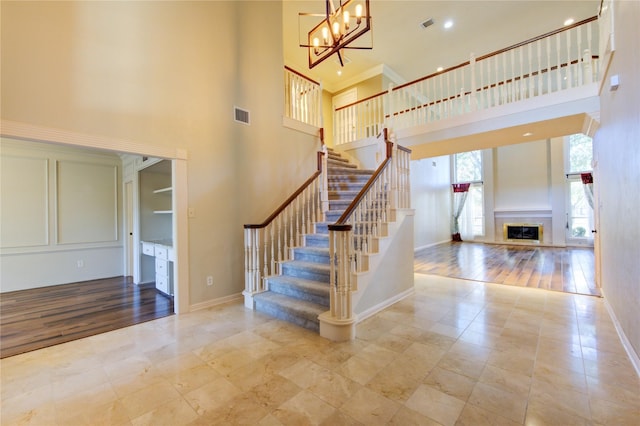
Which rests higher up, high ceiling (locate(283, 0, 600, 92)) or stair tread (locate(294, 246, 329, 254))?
high ceiling (locate(283, 0, 600, 92))

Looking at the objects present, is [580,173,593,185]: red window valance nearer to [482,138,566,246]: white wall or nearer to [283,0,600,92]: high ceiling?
[482,138,566,246]: white wall

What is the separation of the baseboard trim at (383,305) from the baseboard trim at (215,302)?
192 cm

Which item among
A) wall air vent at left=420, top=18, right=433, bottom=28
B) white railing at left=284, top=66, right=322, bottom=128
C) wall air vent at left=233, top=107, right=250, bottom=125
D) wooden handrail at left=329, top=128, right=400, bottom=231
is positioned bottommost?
wooden handrail at left=329, top=128, right=400, bottom=231

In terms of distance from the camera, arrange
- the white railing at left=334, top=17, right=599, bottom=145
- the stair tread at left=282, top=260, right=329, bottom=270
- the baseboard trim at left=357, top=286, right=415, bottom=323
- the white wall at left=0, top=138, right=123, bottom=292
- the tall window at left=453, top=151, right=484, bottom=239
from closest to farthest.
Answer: the baseboard trim at left=357, top=286, right=415, bottom=323
the stair tread at left=282, top=260, right=329, bottom=270
the white wall at left=0, top=138, right=123, bottom=292
the white railing at left=334, top=17, right=599, bottom=145
the tall window at left=453, top=151, right=484, bottom=239

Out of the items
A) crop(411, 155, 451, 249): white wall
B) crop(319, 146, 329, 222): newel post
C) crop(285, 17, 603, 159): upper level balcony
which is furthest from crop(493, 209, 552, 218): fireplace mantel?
crop(319, 146, 329, 222): newel post

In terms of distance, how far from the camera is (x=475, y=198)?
34.4 feet

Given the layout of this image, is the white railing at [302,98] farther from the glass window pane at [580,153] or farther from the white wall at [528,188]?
the glass window pane at [580,153]

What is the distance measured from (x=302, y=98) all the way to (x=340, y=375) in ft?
16.3

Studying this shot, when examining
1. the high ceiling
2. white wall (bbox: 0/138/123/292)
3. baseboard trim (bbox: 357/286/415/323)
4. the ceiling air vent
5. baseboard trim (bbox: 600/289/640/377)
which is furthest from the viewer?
the high ceiling

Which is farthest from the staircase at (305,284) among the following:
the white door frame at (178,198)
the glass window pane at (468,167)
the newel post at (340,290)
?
the glass window pane at (468,167)

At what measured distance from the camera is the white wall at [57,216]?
4.52 metres

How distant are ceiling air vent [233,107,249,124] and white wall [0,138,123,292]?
356 centimetres

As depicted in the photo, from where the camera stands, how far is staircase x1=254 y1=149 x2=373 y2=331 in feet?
9.71

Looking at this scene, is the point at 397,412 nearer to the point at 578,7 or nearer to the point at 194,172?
the point at 194,172
